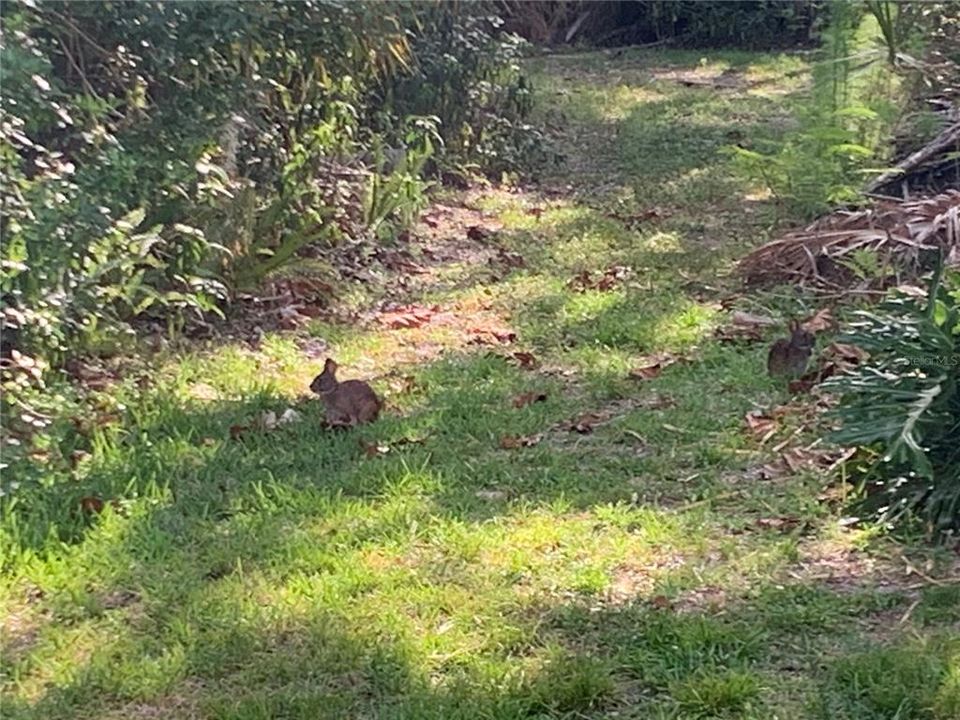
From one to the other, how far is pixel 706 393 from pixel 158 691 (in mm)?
2542

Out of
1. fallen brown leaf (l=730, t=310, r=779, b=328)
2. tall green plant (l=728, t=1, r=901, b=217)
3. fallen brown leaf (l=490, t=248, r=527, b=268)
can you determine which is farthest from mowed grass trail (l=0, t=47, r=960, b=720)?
tall green plant (l=728, t=1, r=901, b=217)

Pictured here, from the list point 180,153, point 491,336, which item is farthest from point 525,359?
point 180,153

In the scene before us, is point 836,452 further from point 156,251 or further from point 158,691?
point 156,251

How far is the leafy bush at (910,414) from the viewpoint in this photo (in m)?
3.37

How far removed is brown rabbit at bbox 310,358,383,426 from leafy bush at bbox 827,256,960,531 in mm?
1641

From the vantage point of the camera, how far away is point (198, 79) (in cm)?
530

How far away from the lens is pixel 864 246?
5691 millimetres

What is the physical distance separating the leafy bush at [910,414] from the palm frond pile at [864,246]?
4.57 ft

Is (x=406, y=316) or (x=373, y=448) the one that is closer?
(x=373, y=448)

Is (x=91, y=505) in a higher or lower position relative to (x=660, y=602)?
higher

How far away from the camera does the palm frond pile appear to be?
5406 mm

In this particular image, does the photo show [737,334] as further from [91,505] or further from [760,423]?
[91,505]

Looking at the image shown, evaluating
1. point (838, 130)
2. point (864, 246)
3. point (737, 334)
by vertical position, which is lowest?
point (737, 334)

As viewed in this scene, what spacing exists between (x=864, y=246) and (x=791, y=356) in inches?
47.6
